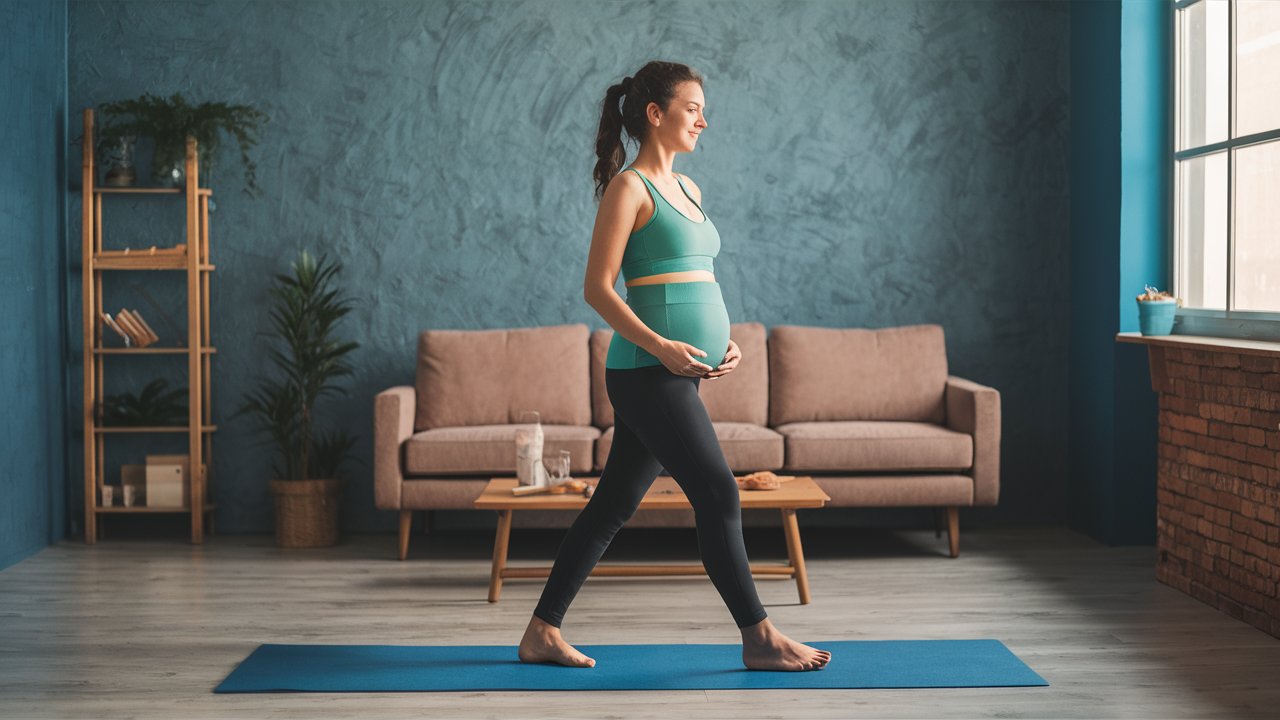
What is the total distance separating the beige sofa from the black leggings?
1.68 meters

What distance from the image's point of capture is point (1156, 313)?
445cm

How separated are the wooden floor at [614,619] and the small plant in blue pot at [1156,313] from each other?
35.3 inches

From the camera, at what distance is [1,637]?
11.7 feet

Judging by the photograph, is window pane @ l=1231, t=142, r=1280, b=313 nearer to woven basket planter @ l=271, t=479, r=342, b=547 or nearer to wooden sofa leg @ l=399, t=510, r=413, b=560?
wooden sofa leg @ l=399, t=510, r=413, b=560

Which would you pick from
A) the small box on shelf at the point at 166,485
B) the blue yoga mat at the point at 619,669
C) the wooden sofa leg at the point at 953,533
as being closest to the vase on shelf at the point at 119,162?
the small box on shelf at the point at 166,485

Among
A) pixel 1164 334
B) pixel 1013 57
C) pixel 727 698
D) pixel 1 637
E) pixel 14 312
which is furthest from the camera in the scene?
pixel 1013 57

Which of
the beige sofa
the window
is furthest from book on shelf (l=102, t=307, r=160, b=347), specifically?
the window

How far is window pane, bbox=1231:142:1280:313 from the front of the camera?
408cm

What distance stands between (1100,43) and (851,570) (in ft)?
8.24

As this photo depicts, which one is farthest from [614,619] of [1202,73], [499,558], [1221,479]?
[1202,73]

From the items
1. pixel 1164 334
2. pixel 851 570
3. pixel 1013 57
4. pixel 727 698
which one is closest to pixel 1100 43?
pixel 1013 57

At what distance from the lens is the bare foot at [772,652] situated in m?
3.00

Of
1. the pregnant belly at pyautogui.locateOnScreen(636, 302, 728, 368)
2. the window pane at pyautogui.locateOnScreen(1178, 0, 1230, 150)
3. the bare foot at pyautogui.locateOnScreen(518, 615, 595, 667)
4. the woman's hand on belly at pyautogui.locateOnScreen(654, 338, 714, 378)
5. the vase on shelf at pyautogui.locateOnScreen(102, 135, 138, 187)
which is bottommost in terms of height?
the bare foot at pyautogui.locateOnScreen(518, 615, 595, 667)

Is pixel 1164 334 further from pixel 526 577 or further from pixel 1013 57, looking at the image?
pixel 526 577
